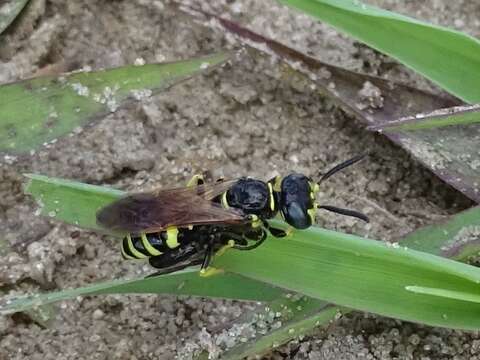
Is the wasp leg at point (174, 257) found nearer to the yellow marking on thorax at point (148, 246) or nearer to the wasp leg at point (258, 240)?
the yellow marking on thorax at point (148, 246)

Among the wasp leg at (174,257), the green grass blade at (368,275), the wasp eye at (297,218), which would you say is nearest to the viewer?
the green grass blade at (368,275)

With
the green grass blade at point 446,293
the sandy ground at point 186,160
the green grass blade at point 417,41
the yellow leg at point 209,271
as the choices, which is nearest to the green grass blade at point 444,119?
the green grass blade at point 417,41

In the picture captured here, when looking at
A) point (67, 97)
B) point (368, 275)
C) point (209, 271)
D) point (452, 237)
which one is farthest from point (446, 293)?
point (67, 97)

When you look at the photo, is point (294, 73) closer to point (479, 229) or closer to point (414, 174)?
point (414, 174)

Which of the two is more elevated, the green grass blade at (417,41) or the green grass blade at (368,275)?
the green grass blade at (417,41)

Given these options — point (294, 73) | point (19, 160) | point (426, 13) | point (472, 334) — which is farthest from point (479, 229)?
point (19, 160)

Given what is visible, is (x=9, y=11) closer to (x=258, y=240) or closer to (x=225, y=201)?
(x=225, y=201)

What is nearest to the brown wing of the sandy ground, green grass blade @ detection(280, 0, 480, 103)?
the sandy ground
